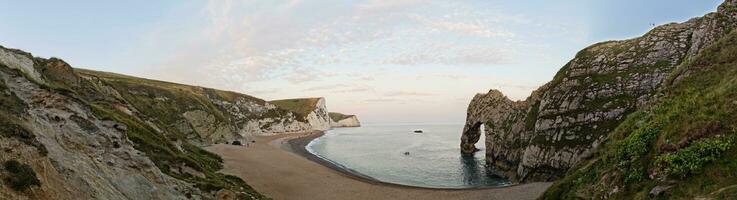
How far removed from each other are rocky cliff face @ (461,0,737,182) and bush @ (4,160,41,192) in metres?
46.6

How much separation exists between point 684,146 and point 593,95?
41.2 m

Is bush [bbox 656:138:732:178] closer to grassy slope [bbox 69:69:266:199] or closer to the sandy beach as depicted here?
grassy slope [bbox 69:69:266:199]

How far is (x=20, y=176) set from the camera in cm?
1336

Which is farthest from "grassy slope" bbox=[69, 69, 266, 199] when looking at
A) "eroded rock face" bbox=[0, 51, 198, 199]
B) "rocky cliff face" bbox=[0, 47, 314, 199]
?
"eroded rock face" bbox=[0, 51, 198, 199]

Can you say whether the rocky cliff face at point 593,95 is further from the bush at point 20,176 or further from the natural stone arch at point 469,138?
the bush at point 20,176

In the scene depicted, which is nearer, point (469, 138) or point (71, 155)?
point (71, 155)

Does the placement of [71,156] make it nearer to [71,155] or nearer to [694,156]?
[71,155]

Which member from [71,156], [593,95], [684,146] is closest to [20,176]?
[71,156]

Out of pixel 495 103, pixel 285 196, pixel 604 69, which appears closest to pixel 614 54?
pixel 604 69

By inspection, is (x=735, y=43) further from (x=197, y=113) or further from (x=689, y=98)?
(x=197, y=113)

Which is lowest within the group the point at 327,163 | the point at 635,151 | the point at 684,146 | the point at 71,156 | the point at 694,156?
the point at 327,163

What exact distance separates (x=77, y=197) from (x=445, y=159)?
7732 centimetres

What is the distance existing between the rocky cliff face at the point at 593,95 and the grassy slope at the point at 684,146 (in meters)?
23.4

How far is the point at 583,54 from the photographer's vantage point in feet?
195
